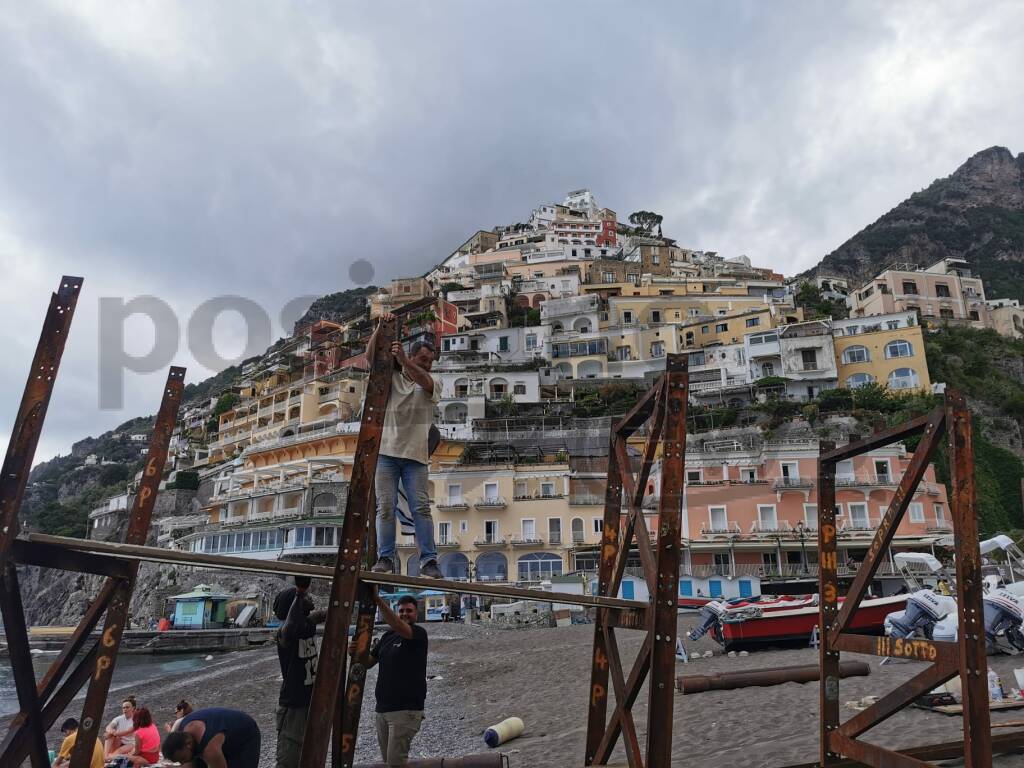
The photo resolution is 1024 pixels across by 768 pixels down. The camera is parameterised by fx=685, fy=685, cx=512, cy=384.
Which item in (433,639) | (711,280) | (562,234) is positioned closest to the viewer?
(433,639)

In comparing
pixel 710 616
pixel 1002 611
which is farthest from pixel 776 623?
pixel 1002 611

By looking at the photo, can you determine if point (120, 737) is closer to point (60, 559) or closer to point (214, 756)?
point (214, 756)

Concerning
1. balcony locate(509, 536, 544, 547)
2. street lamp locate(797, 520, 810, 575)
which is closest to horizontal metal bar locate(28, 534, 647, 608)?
street lamp locate(797, 520, 810, 575)

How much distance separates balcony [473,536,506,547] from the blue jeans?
33.4 meters

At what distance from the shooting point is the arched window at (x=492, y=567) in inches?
1519

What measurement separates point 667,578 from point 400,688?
2.63 m

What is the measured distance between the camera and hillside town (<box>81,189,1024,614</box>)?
36.1 metres

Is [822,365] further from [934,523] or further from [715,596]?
[715,596]

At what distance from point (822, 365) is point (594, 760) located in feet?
175

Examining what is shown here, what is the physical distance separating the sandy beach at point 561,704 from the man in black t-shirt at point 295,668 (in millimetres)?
4233

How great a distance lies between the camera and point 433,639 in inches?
1058

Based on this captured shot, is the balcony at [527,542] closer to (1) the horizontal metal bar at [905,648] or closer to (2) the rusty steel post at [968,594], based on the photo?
(1) the horizontal metal bar at [905,648]

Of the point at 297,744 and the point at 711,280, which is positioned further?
the point at 711,280

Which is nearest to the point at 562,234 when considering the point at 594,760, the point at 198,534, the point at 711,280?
the point at 711,280
